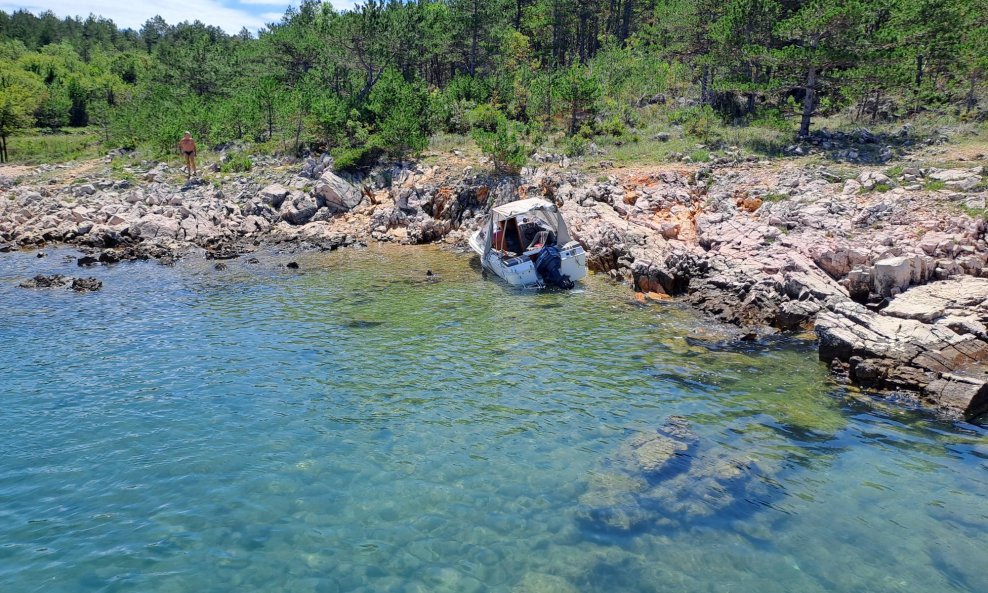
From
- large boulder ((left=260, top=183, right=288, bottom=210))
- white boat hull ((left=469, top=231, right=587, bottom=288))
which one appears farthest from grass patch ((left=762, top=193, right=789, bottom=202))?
large boulder ((left=260, top=183, right=288, bottom=210))

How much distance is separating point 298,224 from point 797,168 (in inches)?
1049

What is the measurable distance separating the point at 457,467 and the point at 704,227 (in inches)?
697

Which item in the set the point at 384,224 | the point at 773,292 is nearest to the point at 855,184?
the point at 773,292

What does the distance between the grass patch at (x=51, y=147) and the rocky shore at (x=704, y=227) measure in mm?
8853

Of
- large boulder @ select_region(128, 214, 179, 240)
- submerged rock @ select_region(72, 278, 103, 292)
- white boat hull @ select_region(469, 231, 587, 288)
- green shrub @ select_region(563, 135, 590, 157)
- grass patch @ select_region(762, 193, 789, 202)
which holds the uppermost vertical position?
green shrub @ select_region(563, 135, 590, 157)

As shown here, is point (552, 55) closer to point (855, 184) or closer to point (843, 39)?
point (843, 39)

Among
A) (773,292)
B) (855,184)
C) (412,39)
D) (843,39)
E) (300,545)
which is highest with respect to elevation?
(412,39)

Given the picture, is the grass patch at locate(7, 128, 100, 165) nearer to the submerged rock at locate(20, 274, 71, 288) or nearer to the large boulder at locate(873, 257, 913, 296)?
the submerged rock at locate(20, 274, 71, 288)

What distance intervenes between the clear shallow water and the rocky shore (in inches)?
68.2

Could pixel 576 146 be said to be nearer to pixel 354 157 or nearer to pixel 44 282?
pixel 354 157

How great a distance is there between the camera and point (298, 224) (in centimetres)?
3497

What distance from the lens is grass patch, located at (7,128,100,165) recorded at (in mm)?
53656

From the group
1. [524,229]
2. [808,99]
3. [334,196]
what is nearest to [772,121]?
[808,99]

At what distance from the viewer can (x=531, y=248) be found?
2398cm
